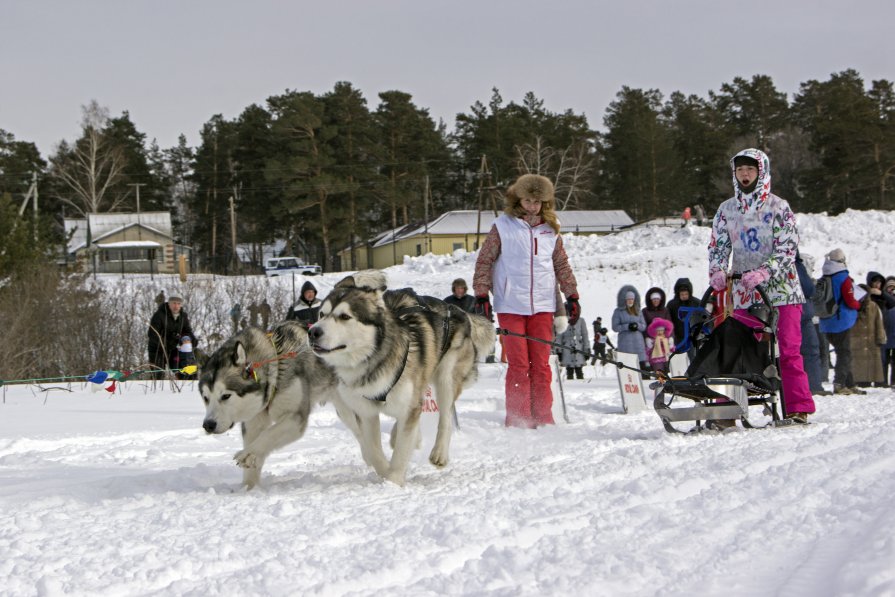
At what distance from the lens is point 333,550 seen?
305 centimetres

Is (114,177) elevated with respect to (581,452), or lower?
elevated

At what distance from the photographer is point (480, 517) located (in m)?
3.39

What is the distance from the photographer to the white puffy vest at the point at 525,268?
6840 mm

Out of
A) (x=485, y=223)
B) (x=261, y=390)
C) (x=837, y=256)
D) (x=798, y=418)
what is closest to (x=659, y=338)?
(x=837, y=256)

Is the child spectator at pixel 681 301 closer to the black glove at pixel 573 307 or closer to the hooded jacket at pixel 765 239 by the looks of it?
the black glove at pixel 573 307

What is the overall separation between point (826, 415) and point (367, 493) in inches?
156

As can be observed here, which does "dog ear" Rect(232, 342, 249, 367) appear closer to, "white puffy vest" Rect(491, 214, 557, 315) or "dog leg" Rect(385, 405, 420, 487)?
"dog leg" Rect(385, 405, 420, 487)

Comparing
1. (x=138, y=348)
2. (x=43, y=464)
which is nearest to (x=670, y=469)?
(x=43, y=464)

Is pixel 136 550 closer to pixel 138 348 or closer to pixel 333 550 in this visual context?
pixel 333 550

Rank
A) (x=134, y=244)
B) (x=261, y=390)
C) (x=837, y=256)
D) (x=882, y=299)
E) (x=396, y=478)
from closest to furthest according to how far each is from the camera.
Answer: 1. (x=396, y=478)
2. (x=261, y=390)
3. (x=837, y=256)
4. (x=882, y=299)
5. (x=134, y=244)

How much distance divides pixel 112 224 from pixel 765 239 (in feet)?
162

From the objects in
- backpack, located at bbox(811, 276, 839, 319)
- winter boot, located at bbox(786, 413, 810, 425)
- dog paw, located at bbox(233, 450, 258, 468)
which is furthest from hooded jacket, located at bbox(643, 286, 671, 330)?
dog paw, located at bbox(233, 450, 258, 468)

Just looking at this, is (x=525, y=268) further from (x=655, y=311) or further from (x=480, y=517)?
(x=655, y=311)

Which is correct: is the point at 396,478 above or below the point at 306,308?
below
